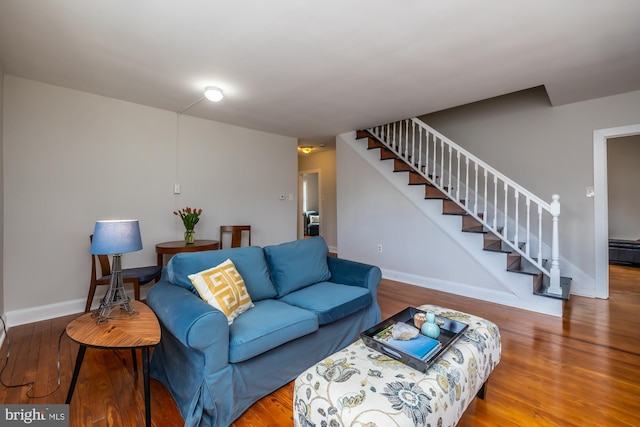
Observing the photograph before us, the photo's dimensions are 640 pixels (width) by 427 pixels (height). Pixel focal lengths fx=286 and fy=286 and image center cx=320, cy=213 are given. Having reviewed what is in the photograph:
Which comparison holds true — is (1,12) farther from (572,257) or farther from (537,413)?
(572,257)

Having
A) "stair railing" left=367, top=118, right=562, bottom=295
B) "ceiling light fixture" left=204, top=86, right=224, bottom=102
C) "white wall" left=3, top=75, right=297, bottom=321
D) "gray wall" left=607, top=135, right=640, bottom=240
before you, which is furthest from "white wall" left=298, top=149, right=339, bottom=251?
"gray wall" left=607, top=135, right=640, bottom=240

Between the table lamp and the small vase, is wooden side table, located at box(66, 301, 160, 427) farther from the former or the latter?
the small vase

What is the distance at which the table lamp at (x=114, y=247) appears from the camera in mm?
1552

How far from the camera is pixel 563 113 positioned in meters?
3.57

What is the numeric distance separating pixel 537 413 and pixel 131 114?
442cm

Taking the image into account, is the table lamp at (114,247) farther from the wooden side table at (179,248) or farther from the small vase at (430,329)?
the small vase at (430,329)

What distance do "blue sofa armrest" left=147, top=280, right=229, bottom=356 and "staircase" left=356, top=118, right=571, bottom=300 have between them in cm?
287

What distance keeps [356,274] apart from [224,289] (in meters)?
1.17

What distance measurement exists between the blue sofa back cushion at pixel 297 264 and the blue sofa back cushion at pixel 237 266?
7cm

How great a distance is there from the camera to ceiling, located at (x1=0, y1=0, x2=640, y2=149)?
1.78 meters

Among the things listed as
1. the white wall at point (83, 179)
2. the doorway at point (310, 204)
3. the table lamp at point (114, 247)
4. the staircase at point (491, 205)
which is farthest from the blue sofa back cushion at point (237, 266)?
the doorway at point (310, 204)

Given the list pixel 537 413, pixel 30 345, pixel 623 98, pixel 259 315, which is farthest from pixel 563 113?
pixel 30 345

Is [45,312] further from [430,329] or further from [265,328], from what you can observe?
[430,329]

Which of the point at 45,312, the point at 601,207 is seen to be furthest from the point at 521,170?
the point at 45,312
